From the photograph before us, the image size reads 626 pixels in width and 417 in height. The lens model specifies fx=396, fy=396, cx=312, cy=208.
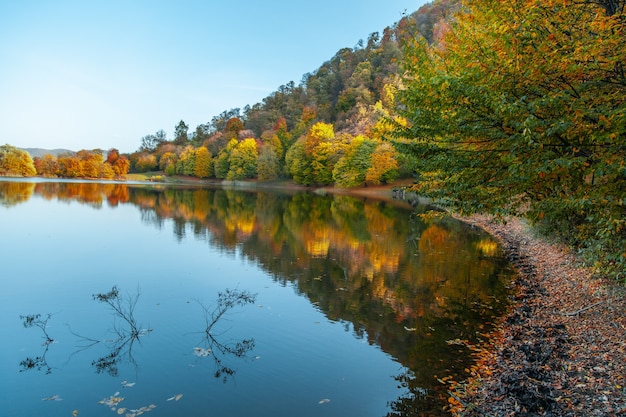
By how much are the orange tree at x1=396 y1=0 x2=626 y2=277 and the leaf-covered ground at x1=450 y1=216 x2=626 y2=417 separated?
5.22 ft

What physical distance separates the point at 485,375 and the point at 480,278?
28.2 ft

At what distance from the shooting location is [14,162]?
10219 cm

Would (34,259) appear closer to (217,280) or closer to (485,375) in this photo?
(217,280)

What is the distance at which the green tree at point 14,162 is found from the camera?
10188cm

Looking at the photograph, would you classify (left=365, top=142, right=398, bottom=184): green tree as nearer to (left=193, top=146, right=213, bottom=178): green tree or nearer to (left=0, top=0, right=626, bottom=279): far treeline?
(left=0, top=0, right=626, bottom=279): far treeline

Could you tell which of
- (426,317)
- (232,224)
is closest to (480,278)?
(426,317)

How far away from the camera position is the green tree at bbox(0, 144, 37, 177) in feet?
334

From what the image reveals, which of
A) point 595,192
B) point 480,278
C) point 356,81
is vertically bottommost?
point 480,278

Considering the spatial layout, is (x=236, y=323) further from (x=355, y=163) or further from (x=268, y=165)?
(x=268, y=165)

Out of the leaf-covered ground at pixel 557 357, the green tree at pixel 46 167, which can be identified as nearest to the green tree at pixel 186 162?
the green tree at pixel 46 167

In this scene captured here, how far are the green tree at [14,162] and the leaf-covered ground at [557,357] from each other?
123207 mm

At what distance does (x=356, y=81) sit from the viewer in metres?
112

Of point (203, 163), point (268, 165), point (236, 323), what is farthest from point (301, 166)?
point (236, 323)

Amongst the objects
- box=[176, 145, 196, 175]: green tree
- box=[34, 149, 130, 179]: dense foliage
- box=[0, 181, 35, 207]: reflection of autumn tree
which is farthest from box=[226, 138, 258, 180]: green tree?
box=[0, 181, 35, 207]: reflection of autumn tree
